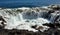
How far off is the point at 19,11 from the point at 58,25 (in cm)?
489

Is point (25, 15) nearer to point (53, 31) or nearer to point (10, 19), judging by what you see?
point (10, 19)

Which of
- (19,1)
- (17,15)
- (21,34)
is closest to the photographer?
(21,34)

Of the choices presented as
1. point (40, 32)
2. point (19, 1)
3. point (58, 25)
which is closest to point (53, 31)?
point (40, 32)

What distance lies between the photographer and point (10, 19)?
14844mm

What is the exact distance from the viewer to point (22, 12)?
16344 millimetres

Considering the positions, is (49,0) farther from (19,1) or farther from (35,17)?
(35,17)

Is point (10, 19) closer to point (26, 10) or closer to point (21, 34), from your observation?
point (26, 10)

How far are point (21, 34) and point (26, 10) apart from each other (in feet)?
21.0

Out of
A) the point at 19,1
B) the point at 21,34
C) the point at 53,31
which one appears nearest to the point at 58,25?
the point at 53,31

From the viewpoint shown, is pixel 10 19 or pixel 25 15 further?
pixel 25 15

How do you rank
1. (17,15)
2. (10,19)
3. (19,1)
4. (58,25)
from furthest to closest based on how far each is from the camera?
(19,1), (17,15), (10,19), (58,25)

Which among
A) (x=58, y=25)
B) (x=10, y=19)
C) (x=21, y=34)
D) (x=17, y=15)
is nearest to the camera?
(x=21, y=34)

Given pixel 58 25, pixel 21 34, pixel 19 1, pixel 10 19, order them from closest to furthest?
pixel 21 34 → pixel 58 25 → pixel 10 19 → pixel 19 1

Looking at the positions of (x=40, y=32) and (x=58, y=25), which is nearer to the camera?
(x=40, y=32)
